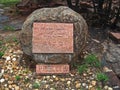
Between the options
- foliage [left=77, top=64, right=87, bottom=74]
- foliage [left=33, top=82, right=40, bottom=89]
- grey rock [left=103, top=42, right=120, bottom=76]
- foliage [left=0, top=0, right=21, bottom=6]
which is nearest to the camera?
foliage [left=33, top=82, right=40, bottom=89]

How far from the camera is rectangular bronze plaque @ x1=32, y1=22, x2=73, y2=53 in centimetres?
554

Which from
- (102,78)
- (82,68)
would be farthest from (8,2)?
(102,78)

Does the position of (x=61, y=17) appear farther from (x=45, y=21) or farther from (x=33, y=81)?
(x=33, y=81)

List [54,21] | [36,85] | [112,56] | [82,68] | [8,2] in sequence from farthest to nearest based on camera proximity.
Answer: [8,2] < [112,56] < [54,21] < [82,68] < [36,85]

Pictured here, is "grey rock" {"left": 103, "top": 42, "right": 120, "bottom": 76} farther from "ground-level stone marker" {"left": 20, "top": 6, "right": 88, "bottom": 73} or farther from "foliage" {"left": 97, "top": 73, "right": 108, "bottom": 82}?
"ground-level stone marker" {"left": 20, "top": 6, "right": 88, "bottom": 73}

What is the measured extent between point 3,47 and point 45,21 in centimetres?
111

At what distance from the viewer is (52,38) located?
559 cm

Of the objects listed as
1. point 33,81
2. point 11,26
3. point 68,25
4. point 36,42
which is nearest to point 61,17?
point 68,25

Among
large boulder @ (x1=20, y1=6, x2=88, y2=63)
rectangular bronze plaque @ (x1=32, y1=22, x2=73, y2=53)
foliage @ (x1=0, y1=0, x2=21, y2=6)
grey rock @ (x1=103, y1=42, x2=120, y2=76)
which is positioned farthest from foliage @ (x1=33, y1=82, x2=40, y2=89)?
foliage @ (x1=0, y1=0, x2=21, y2=6)

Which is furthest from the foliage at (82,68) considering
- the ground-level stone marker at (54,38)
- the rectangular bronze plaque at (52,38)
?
the rectangular bronze plaque at (52,38)

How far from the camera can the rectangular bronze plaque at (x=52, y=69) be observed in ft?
18.0

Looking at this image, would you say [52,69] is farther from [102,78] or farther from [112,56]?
[112,56]

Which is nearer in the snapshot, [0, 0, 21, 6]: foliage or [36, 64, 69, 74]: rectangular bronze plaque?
[36, 64, 69, 74]: rectangular bronze plaque

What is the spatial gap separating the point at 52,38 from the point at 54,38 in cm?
3
